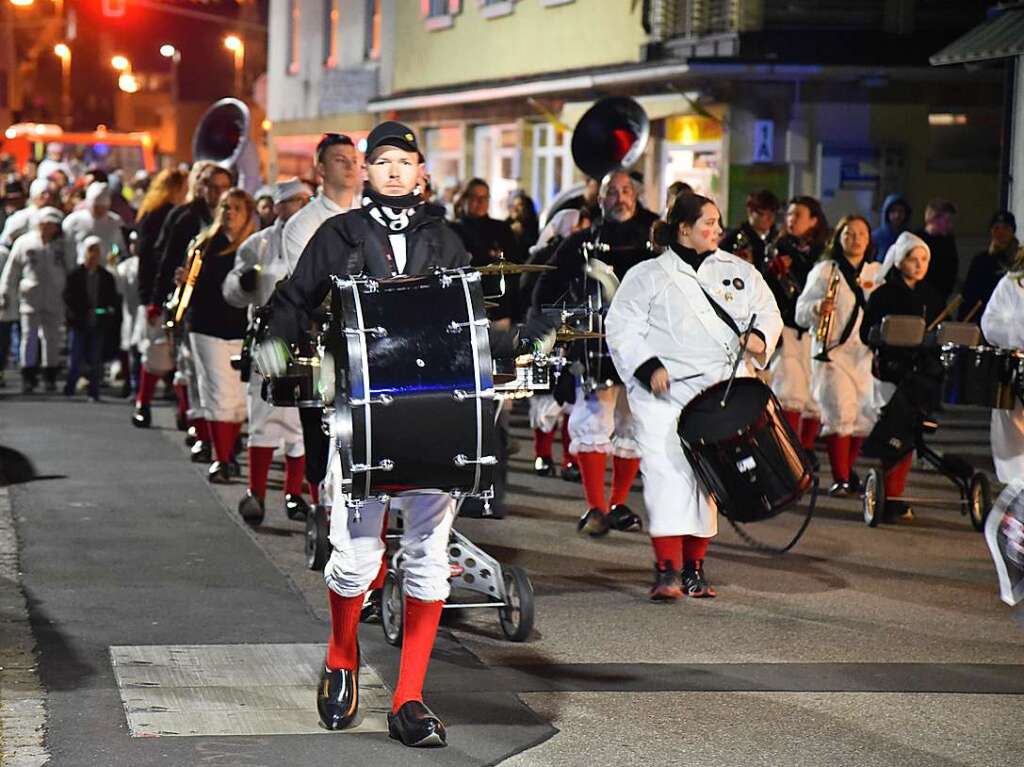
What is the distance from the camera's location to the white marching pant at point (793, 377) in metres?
14.3

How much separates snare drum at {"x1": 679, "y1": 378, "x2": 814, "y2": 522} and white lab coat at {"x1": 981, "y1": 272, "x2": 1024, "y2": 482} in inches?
95.5

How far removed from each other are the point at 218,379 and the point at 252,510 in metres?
1.77

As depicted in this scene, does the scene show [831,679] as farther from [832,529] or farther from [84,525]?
[84,525]

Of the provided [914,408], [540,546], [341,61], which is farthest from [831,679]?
[341,61]

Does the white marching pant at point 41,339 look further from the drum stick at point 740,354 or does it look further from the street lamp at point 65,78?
the street lamp at point 65,78

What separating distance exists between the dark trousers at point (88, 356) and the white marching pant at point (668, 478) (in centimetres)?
1078

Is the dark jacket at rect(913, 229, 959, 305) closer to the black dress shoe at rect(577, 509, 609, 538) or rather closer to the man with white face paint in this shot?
the man with white face paint

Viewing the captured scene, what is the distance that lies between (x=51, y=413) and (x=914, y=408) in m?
8.55

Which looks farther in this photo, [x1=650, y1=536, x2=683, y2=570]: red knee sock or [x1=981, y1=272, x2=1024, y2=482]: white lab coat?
[x1=981, y1=272, x2=1024, y2=482]: white lab coat

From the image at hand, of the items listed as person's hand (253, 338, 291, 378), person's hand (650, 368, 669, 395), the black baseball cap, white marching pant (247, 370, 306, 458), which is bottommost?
white marching pant (247, 370, 306, 458)

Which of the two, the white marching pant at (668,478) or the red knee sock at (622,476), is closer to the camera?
the white marching pant at (668,478)

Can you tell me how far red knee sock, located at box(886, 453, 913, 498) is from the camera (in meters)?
12.5

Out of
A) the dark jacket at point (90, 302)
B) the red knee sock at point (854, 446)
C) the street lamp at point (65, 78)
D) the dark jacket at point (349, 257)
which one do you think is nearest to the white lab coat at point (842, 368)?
the red knee sock at point (854, 446)

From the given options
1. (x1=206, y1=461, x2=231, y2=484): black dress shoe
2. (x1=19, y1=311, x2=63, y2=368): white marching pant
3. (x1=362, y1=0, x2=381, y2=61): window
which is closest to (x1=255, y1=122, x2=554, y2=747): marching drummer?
(x1=206, y1=461, x2=231, y2=484): black dress shoe
